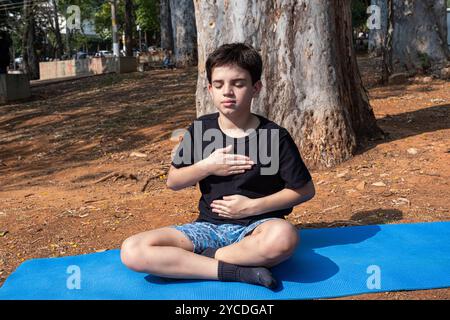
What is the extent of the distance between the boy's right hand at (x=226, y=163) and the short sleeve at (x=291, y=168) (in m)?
0.18

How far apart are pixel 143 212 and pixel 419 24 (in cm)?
789

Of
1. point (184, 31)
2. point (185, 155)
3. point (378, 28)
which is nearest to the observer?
point (185, 155)

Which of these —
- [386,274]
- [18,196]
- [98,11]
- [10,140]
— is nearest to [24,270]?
[386,274]

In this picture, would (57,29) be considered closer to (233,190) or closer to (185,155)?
(185,155)

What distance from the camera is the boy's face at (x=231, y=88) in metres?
3.19

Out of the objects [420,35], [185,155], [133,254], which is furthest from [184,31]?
[133,254]

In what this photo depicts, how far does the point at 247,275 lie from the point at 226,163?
63 centimetres

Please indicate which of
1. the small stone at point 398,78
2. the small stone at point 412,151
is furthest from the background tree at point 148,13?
the small stone at point 412,151

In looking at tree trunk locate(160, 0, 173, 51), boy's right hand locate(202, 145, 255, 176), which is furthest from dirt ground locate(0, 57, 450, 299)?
tree trunk locate(160, 0, 173, 51)

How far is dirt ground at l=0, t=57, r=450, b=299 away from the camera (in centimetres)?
436

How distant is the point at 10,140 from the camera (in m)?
9.61

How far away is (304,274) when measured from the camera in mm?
3174
